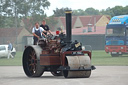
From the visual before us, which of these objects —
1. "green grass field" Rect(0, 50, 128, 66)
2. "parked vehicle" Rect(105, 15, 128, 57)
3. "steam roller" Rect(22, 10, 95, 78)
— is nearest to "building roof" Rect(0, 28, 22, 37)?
"parked vehicle" Rect(105, 15, 128, 57)

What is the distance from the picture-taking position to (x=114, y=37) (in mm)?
36531

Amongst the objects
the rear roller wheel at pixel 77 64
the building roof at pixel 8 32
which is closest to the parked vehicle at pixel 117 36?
the rear roller wheel at pixel 77 64

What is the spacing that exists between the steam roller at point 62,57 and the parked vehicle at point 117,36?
20485 mm

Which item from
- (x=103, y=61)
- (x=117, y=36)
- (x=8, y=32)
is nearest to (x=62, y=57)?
(x=103, y=61)

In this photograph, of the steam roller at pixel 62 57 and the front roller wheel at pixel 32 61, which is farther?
the front roller wheel at pixel 32 61

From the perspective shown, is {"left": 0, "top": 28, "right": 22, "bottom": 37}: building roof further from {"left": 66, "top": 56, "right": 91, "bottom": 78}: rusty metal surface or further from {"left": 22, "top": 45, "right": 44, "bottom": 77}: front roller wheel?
{"left": 66, "top": 56, "right": 91, "bottom": 78}: rusty metal surface

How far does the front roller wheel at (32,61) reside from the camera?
15.7 metres

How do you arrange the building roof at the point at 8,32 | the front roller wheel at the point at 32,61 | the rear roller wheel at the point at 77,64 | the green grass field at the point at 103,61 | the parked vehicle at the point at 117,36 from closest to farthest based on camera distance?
1. the rear roller wheel at the point at 77,64
2. the front roller wheel at the point at 32,61
3. the green grass field at the point at 103,61
4. the parked vehicle at the point at 117,36
5. the building roof at the point at 8,32

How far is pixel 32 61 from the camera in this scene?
16.3 meters

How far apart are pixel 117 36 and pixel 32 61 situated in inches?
828

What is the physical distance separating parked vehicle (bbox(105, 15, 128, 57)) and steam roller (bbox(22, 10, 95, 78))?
20.5m

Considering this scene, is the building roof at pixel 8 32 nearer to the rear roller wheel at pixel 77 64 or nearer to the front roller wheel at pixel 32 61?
the front roller wheel at pixel 32 61

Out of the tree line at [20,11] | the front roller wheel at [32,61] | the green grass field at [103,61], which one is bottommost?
the green grass field at [103,61]

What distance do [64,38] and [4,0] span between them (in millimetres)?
62514
